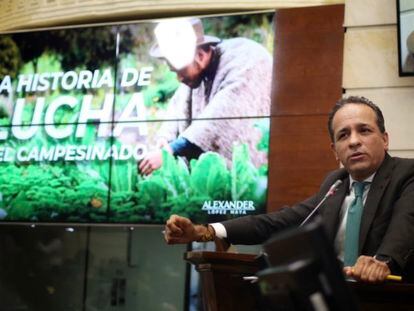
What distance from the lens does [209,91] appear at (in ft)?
16.7

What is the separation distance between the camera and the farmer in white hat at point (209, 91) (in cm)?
493

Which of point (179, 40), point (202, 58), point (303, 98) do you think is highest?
point (179, 40)

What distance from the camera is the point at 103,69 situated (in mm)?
5426

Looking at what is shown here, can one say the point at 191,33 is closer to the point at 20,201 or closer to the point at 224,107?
the point at 224,107

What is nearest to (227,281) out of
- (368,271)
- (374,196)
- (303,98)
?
(368,271)

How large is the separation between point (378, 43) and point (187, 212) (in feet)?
5.85

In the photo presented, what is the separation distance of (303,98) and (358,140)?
2505mm

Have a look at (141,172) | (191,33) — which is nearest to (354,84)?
(191,33)

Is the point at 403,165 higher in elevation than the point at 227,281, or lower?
higher

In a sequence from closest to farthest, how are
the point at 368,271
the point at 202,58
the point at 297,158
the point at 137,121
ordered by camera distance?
the point at 368,271 → the point at 297,158 → the point at 202,58 → the point at 137,121

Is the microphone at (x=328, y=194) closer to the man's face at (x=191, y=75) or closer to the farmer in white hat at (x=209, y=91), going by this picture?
the farmer in white hat at (x=209, y=91)

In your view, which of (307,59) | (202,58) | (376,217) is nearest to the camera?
(376,217)

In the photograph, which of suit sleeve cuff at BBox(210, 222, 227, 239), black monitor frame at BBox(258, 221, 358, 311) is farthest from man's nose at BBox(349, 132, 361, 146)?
black monitor frame at BBox(258, 221, 358, 311)

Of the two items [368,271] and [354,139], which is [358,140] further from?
[368,271]
